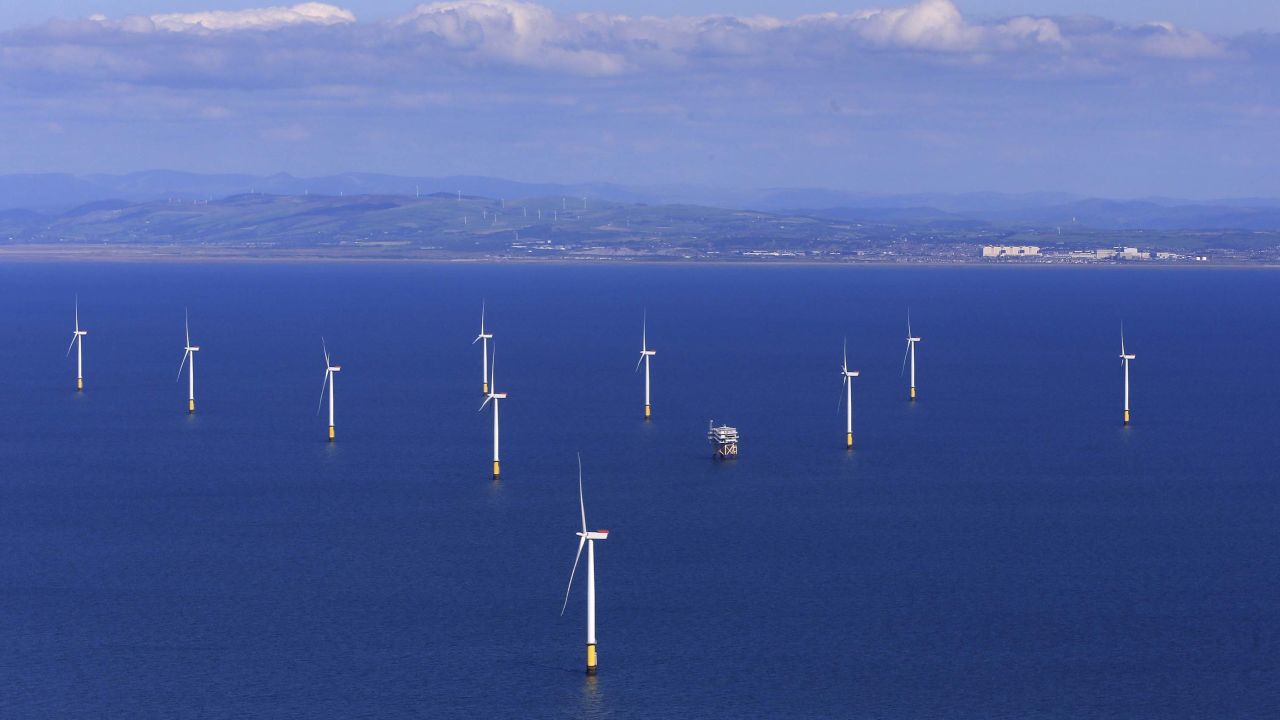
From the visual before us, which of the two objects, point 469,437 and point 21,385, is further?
point 21,385

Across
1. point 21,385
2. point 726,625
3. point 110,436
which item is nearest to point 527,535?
point 726,625

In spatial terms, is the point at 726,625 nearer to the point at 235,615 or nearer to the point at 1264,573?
the point at 235,615

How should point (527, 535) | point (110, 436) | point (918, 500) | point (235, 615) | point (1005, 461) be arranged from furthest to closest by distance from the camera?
point (110, 436) → point (1005, 461) → point (918, 500) → point (527, 535) → point (235, 615)

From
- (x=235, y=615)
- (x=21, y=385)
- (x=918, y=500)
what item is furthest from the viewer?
(x=21, y=385)

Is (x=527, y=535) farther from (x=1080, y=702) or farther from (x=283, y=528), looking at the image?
(x=1080, y=702)

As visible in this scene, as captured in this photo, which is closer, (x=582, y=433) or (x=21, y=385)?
(x=582, y=433)

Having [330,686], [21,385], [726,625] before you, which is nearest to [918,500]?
[726,625]
